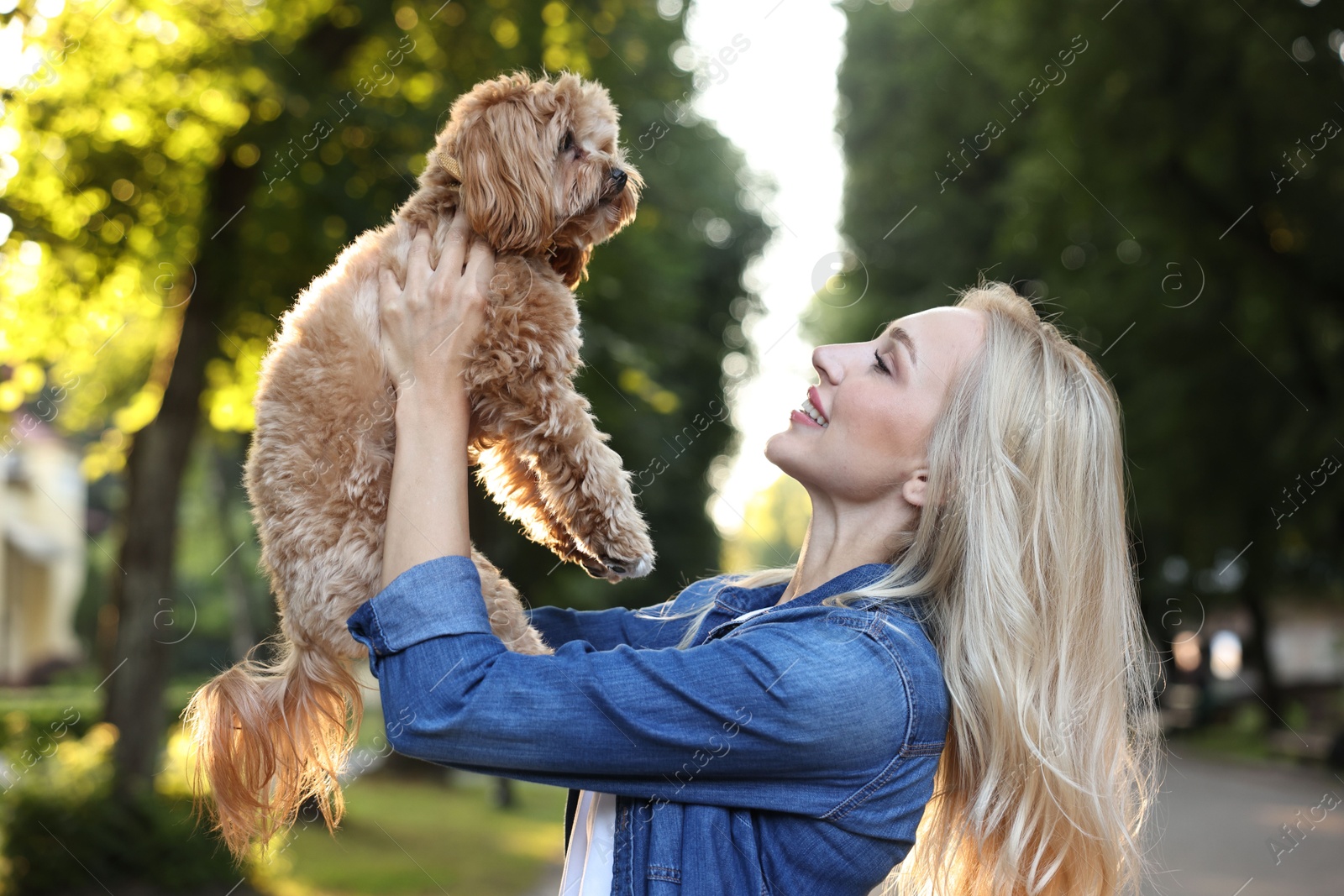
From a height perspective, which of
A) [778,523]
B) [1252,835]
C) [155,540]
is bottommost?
[778,523]

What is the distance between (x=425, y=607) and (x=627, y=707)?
37 cm

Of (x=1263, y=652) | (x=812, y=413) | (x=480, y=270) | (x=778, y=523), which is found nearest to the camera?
(x=480, y=270)

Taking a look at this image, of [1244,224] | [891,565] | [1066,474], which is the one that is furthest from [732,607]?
[1244,224]

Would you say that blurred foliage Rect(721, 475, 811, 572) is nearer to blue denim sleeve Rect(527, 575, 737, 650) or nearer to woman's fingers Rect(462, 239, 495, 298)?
blue denim sleeve Rect(527, 575, 737, 650)

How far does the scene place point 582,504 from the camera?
2.33m

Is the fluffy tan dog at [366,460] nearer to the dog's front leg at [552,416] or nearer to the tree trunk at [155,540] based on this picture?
the dog's front leg at [552,416]

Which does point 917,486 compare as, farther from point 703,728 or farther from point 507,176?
point 507,176

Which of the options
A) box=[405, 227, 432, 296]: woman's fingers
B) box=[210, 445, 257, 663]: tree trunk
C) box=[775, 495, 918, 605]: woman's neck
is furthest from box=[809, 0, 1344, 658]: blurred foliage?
box=[210, 445, 257, 663]: tree trunk

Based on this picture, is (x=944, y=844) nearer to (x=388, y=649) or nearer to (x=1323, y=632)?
(x=388, y=649)

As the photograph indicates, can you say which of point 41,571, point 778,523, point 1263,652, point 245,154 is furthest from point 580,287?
point 778,523

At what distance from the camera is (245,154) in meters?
8.95

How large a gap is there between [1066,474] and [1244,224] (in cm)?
1151

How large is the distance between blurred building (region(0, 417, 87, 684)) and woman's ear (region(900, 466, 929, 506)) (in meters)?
32.3

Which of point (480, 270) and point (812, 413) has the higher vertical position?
point (480, 270)
